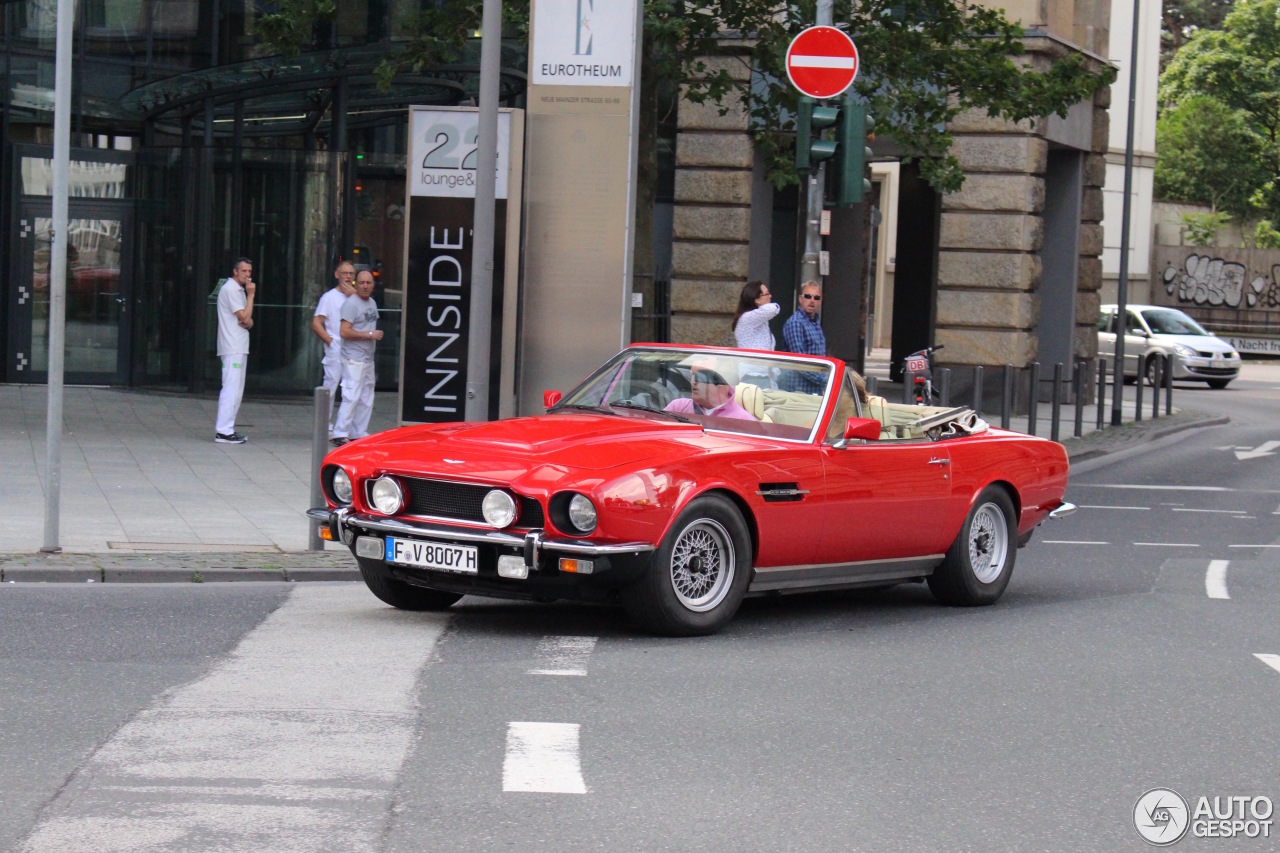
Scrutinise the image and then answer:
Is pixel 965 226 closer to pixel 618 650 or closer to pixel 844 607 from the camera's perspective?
pixel 844 607

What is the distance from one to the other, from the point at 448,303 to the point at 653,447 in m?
7.77

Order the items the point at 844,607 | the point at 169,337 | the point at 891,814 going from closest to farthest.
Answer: the point at 891,814 < the point at 844,607 < the point at 169,337

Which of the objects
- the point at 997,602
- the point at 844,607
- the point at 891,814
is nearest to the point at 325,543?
the point at 844,607

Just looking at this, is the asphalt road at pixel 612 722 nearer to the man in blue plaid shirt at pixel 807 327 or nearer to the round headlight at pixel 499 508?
the round headlight at pixel 499 508

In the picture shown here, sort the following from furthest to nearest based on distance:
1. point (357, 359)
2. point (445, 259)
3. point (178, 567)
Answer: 1. point (357, 359)
2. point (445, 259)
3. point (178, 567)

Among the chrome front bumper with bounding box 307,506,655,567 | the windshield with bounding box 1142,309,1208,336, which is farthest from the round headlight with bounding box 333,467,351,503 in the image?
the windshield with bounding box 1142,309,1208,336

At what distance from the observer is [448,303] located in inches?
610

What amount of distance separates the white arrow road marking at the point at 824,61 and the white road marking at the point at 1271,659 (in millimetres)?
7619

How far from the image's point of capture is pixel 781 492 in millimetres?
8344

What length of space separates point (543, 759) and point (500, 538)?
197 cm

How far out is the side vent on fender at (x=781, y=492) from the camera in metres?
8.25

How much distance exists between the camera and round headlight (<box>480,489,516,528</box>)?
7.64m

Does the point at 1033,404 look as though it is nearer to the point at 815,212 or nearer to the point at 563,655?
the point at 815,212

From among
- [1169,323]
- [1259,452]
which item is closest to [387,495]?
[1259,452]
